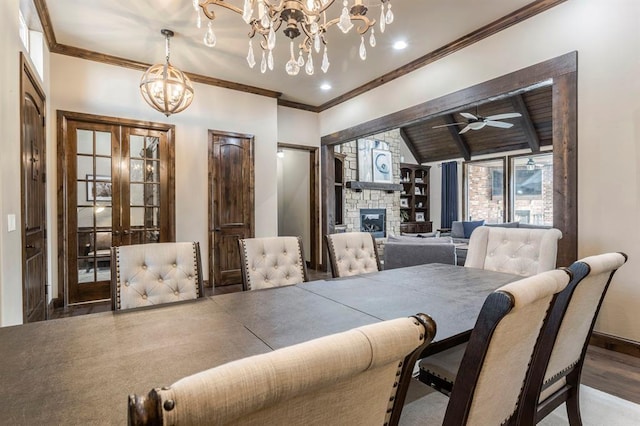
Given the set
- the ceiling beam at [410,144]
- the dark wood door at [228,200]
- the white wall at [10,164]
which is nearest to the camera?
the white wall at [10,164]

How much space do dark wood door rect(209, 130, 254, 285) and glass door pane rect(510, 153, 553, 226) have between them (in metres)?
6.69

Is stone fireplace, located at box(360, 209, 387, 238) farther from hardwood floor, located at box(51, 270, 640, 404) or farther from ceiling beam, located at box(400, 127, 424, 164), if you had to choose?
hardwood floor, located at box(51, 270, 640, 404)

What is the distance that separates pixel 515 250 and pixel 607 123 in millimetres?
1264

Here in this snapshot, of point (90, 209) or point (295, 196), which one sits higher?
point (295, 196)

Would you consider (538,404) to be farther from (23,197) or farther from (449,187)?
(449,187)

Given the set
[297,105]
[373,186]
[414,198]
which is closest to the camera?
[297,105]

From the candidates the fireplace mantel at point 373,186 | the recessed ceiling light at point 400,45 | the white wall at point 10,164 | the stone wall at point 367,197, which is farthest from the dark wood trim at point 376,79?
the fireplace mantel at point 373,186

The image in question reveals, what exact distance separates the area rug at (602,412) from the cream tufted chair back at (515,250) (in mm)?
816

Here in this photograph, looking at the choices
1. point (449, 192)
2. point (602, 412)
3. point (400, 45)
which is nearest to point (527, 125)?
point (449, 192)

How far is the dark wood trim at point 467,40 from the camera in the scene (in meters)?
3.04

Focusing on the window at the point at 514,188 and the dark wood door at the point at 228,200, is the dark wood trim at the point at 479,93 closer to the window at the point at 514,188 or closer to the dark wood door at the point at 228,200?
the dark wood door at the point at 228,200

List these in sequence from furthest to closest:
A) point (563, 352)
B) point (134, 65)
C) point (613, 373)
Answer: point (134, 65)
point (613, 373)
point (563, 352)

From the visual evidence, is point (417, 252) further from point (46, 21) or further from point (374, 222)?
point (46, 21)

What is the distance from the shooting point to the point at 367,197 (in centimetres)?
769
